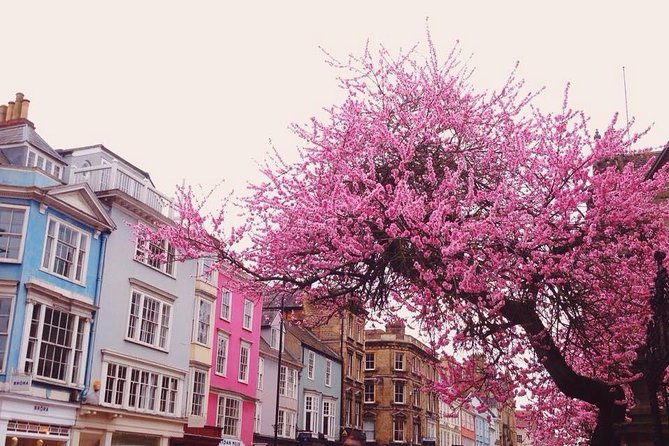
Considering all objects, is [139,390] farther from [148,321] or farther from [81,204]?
[81,204]

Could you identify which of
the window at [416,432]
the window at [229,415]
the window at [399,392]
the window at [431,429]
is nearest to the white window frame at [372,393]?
the window at [399,392]

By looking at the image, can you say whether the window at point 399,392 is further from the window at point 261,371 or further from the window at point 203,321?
the window at point 203,321

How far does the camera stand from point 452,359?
45.8 ft

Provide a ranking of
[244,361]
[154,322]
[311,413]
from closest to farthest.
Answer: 1. [154,322]
2. [244,361]
3. [311,413]

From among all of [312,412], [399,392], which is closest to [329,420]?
[312,412]

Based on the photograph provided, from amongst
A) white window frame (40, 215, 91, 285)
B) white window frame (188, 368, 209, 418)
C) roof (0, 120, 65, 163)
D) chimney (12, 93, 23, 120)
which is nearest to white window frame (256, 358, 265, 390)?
white window frame (188, 368, 209, 418)

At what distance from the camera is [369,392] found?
69.4m

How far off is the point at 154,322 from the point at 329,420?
81.7ft

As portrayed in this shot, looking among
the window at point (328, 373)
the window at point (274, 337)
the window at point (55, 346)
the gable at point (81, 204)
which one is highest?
the gable at point (81, 204)

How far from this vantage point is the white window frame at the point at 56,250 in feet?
86.0

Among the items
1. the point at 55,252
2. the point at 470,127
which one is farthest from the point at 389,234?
the point at 55,252

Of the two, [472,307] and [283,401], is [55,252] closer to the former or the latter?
[472,307]

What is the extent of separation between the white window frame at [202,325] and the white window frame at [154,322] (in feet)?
7.46

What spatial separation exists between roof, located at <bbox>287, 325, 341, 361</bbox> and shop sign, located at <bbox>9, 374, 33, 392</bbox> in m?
26.3
